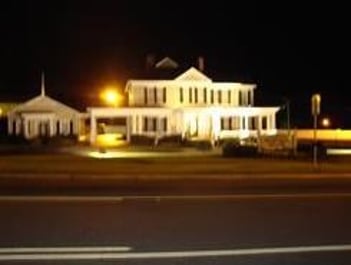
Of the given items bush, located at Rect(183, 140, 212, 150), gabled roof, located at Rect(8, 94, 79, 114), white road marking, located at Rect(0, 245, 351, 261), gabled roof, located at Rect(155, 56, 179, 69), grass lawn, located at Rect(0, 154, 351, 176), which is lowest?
white road marking, located at Rect(0, 245, 351, 261)

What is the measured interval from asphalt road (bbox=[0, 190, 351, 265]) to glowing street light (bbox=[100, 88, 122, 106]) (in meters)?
53.3

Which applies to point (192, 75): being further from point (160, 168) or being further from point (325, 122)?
point (160, 168)

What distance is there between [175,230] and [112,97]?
193ft

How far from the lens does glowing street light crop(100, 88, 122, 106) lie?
71225 mm

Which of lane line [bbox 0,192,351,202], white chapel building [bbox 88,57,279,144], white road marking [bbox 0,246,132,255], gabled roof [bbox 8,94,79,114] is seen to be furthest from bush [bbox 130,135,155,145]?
white road marking [bbox 0,246,132,255]

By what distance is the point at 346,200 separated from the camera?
58.0 feet

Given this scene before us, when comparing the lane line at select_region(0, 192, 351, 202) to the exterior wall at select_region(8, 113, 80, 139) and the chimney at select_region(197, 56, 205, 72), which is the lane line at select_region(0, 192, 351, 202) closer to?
the exterior wall at select_region(8, 113, 80, 139)

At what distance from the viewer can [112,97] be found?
233 ft

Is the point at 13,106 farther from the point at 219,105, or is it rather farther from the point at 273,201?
the point at 273,201

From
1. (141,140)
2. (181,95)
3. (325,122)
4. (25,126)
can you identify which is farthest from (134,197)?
(325,122)

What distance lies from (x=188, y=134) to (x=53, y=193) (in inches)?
1895

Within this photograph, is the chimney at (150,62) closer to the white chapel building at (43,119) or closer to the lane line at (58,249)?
the white chapel building at (43,119)

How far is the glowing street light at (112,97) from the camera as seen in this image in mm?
71225

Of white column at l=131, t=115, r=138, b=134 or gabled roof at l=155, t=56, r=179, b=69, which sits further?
gabled roof at l=155, t=56, r=179, b=69
